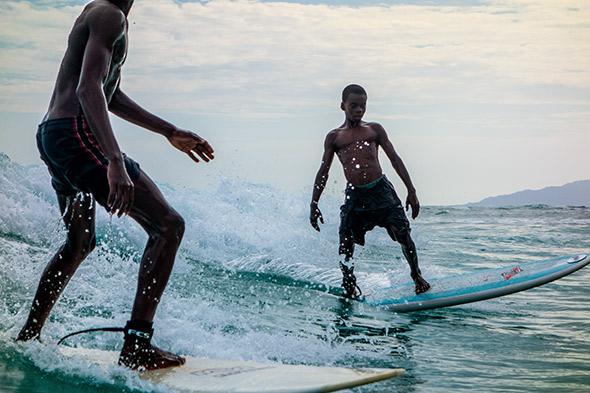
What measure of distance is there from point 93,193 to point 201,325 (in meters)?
1.78

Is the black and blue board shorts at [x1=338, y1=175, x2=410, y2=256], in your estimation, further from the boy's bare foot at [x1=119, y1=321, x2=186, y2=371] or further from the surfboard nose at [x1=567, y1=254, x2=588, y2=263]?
the boy's bare foot at [x1=119, y1=321, x2=186, y2=371]

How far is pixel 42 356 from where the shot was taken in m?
3.67

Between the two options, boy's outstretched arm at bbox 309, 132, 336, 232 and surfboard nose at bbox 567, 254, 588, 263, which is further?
surfboard nose at bbox 567, 254, 588, 263

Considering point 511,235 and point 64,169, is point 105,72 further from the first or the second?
point 511,235

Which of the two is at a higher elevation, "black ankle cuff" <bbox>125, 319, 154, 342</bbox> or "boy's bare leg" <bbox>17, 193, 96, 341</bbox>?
"boy's bare leg" <bbox>17, 193, 96, 341</bbox>

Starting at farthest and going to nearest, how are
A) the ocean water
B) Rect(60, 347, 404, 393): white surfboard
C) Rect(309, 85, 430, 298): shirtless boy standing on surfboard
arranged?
Rect(309, 85, 430, 298): shirtless boy standing on surfboard, the ocean water, Rect(60, 347, 404, 393): white surfboard

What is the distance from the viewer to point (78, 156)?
132 inches

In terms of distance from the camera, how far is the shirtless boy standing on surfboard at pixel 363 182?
6.42 metres

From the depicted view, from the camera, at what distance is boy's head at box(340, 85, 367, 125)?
249 inches

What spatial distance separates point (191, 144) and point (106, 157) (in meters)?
0.56

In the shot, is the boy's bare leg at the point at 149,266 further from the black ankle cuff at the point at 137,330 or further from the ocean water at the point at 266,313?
the ocean water at the point at 266,313

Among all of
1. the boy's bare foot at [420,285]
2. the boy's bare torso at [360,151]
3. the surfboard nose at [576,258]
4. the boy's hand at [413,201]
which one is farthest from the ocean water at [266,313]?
the boy's bare torso at [360,151]

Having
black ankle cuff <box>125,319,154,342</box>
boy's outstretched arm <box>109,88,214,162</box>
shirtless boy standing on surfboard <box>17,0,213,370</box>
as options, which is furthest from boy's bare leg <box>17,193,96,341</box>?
black ankle cuff <box>125,319,154,342</box>

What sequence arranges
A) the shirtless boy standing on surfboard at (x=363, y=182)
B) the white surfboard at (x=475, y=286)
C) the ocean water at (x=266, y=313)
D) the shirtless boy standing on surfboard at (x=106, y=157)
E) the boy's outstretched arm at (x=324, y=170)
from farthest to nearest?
the boy's outstretched arm at (x=324, y=170), the shirtless boy standing on surfboard at (x=363, y=182), the white surfboard at (x=475, y=286), the ocean water at (x=266, y=313), the shirtless boy standing on surfboard at (x=106, y=157)
